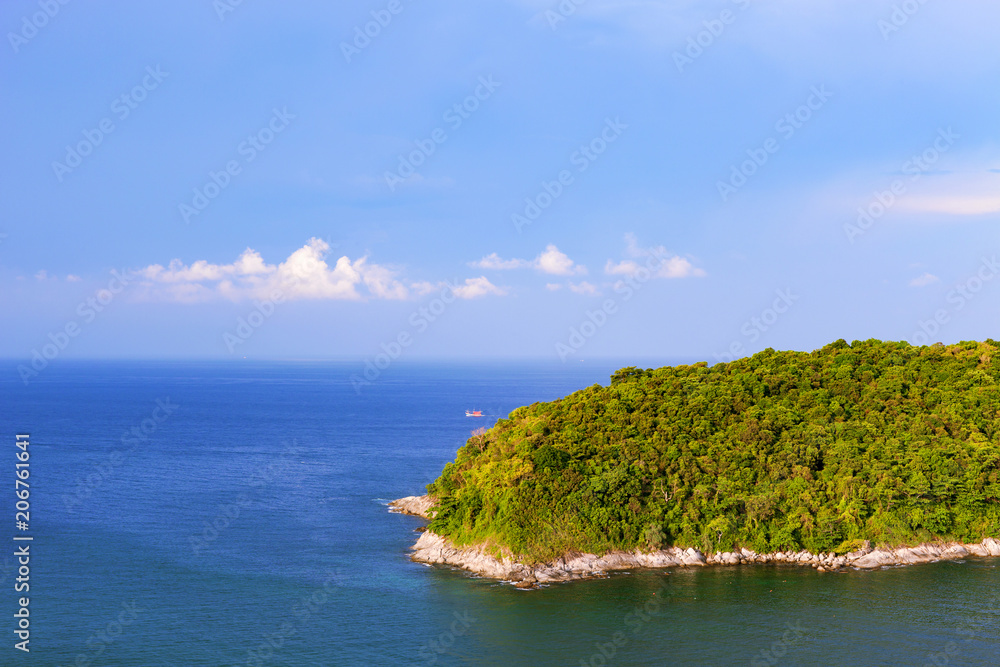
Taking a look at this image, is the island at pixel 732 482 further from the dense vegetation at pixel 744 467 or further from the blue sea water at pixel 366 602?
the blue sea water at pixel 366 602

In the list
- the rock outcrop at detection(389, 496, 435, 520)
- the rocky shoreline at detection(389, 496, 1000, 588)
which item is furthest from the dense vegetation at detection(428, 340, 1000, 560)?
the rock outcrop at detection(389, 496, 435, 520)

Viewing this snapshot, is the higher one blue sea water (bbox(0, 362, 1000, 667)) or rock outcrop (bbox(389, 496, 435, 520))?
rock outcrop (bbox(389, 496, 435, 520))

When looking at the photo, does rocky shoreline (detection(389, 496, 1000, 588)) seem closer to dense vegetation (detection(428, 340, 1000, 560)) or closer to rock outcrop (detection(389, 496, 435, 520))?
dense vegetation (detection(428, 340, 1000, 560))

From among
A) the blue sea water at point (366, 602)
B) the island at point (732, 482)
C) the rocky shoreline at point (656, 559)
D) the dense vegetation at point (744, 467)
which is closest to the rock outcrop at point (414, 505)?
the blue sea water at point (366, 602)

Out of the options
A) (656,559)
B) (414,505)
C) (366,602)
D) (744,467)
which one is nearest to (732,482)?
(744,467)

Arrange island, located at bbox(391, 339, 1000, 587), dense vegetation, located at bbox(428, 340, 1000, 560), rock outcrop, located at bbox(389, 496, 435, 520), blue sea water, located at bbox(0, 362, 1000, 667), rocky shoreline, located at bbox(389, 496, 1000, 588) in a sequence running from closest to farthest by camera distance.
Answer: blue sea water, located at bbox(0, 362, 1000, 667), rocky shoreline, located at bbox(389, 496, 1000, 588), island, located at bbox(391, 339, 1000, 587), dense vegetation, located at bbox(428, 340, 1000, 560), rock outcrop, located at bbox(389, 496, 435, 520)

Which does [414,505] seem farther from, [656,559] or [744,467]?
[744,467]

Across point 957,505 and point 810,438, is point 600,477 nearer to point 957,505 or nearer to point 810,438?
point 810,438
